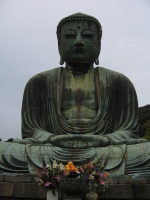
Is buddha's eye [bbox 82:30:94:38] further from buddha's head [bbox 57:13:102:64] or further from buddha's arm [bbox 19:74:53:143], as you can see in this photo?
buddha's arm [bbox 19:74:53:143]

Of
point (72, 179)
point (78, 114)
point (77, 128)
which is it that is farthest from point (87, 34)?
point (72, 179)

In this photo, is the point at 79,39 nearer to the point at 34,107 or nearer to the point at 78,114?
the point at 78,114

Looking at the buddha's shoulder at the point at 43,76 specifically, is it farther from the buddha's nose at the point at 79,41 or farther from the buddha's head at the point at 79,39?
the buddha's nose at the point at 79,41

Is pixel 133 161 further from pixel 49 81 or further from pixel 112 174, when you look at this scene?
pixel 49 81

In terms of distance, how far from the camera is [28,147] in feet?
24.0

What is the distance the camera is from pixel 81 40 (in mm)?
8703

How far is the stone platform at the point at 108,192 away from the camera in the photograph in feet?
18.9

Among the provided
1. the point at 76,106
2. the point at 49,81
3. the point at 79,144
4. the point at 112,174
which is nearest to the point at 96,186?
the point at 112,174

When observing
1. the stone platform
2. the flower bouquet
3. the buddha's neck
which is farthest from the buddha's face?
the flower bouquet

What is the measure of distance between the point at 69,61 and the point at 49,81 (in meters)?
0.71

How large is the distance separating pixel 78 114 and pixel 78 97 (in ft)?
1.52

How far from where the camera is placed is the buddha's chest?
27.8 feet

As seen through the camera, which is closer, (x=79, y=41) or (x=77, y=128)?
(x=77, y=128)

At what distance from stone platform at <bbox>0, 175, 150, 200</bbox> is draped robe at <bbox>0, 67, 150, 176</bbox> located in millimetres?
900
